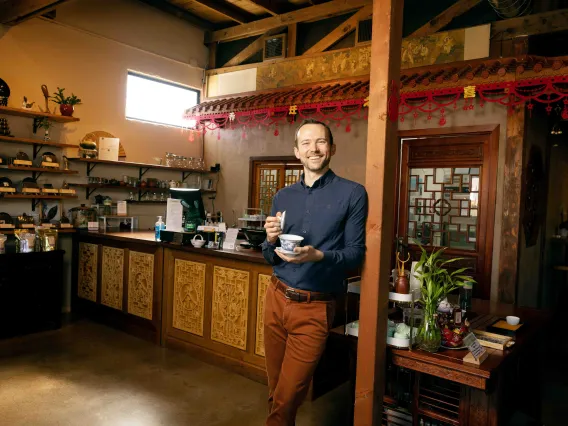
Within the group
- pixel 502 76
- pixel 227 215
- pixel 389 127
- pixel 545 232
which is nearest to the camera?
pixel 389 127

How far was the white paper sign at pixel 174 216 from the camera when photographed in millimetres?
4641

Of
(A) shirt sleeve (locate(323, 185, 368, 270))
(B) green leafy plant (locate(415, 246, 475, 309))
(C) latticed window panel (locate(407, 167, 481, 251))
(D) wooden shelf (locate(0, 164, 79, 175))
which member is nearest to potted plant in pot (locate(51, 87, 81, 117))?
(D) wooden shelf (locate(0, 164, 79, 175))

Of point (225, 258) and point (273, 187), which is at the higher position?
point (273, 187)

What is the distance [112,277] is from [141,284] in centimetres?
60

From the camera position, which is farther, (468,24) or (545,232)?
(545,232)

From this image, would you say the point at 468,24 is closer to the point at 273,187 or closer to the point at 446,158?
the point at 446,158

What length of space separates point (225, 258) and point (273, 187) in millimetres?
3285

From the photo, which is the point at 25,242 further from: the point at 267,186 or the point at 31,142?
the point at 267,186

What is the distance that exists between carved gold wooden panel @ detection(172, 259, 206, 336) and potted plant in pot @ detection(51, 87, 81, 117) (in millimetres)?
2612

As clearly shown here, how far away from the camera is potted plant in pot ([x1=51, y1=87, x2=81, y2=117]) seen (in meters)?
5.59

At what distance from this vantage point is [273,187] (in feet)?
23.7

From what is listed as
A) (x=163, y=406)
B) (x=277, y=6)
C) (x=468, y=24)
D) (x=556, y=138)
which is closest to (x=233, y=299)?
(x=163, y=406)

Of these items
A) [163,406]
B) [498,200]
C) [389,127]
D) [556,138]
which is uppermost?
[556,138]

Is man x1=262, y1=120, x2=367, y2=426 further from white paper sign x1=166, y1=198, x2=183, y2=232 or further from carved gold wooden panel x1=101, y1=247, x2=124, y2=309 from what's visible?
carved gold wooden panel x1=101, y1=247, x2=124, y2=309
